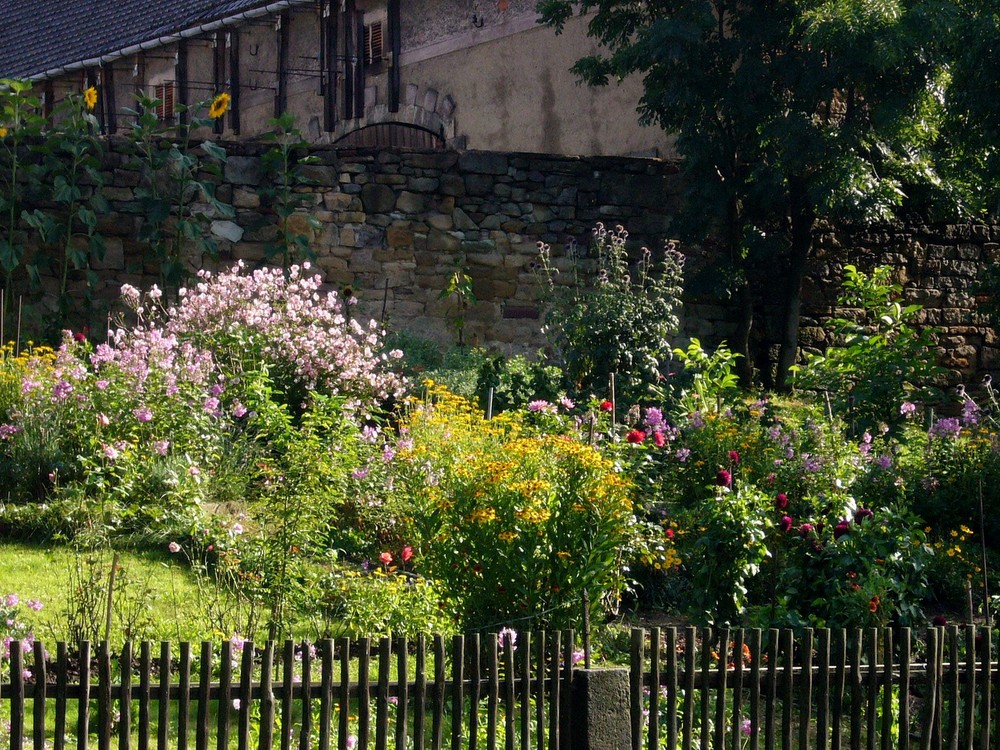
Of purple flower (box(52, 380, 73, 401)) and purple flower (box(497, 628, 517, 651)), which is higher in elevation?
purple flower (box(52, 380, 73, 401))

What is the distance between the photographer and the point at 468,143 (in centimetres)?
1427

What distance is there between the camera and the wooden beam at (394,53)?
15.2 metres

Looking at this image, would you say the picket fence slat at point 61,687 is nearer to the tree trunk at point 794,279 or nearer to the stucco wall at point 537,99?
the tree trunk at point 794,279

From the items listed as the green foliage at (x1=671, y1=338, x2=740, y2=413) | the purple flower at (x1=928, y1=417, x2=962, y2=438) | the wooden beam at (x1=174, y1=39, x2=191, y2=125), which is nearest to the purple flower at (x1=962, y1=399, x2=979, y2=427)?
the purple flower at (x1=928, y1=417, x2=962, y2=438)

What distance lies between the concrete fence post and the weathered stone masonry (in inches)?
282

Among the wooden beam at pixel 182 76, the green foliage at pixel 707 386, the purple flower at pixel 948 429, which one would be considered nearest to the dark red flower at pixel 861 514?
the purple flower at pixel 948 429

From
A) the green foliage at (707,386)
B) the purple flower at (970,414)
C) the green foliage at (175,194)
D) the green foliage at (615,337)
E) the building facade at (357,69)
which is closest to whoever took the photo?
the purple flower at (970,414)

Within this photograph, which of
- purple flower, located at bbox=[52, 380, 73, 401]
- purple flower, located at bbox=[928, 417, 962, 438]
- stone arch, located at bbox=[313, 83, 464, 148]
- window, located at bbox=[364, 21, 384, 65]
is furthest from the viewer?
window, located at bbox=[364, 21, 384, 65]

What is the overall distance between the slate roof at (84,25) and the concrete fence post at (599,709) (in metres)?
13.1

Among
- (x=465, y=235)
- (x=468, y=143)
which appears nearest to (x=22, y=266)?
(x=465, y=235)

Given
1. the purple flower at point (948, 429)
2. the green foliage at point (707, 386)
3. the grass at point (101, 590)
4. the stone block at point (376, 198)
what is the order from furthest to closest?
1. the stone block at point (376, 198)
2. the green foliage at point (707, 386)
3. the purple flower at point (948, 429)
4. the grass at point (101, 590)

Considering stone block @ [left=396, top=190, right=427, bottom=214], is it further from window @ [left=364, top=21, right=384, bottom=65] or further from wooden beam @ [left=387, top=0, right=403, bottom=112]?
window @ [left=364, top=21, right=384, bottom=65]

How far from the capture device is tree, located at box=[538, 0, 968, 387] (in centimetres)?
952

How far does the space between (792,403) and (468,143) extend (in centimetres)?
586
